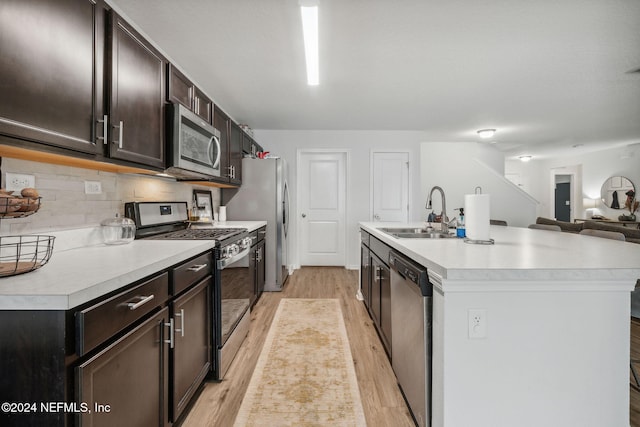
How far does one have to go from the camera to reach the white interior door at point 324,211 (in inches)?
204

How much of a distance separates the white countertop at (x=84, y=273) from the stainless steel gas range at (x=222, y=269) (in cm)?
29

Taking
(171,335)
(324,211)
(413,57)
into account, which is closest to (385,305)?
(171,335)

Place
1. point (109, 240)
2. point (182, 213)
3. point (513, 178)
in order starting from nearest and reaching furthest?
point (109, 240) < point (182, 213) < point (513, 178)

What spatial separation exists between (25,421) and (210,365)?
1131mm

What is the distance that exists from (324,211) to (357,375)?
342 cm

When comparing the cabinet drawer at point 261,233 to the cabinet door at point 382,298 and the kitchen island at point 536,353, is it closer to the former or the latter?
the cabinet door at point 382,298

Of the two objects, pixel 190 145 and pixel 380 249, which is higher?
pixel 190 145

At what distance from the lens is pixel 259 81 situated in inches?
123

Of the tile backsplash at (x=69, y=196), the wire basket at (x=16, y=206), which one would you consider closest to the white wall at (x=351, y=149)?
the tile backsplash at (x=69, y=196)

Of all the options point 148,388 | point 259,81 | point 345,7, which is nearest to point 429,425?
point 148,388

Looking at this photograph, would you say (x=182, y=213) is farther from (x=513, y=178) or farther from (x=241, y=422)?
(x=513, y=178)

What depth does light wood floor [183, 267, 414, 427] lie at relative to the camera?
1.58 meters

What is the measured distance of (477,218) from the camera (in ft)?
5.56

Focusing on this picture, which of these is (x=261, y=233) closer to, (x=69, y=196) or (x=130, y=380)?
(x=69, y=196)
